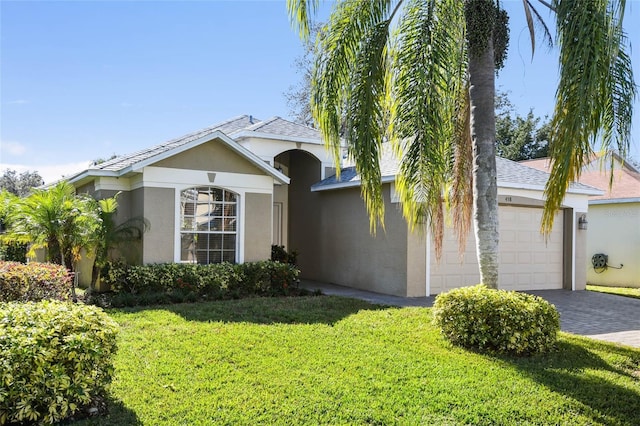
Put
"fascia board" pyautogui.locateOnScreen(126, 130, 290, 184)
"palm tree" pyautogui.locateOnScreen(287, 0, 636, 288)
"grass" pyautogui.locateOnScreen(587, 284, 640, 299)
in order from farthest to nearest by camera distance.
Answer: "grass" pyautogui.locateOnScreen(587, 284, 640, 299) → "fascia board" pyautogui.locateOnScreen(126, 130, 290, 184) → "palm tree" pyautogui.locateOnScreen(287, 0, 636, 288)

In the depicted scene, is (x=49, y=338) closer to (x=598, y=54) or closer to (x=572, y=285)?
(x=598, y=54)

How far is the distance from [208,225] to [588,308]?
1013 cm

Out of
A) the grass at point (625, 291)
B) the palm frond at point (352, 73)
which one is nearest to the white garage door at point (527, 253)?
the grass at point (625, 291)

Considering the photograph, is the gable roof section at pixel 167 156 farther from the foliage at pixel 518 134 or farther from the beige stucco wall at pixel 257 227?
the foliage at pixel 518 134

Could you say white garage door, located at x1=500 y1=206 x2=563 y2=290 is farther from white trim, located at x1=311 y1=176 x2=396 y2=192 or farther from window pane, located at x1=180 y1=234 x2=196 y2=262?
A: window pane, located at x1=180 y1=234 x2=196 y2=262

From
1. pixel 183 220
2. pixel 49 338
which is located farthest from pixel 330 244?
pixel 49 338

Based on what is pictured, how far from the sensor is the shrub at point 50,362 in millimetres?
4309

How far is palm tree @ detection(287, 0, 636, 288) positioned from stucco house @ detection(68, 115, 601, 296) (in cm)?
272

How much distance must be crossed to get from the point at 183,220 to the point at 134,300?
264 cm

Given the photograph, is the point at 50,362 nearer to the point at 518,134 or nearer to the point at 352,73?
the point at 352,73

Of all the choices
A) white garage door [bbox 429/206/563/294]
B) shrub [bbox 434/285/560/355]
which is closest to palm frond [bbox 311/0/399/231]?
shrub [bbox 434/285/560/355]

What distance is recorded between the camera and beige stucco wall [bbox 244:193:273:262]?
13.7 metres

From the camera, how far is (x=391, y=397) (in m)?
5.62

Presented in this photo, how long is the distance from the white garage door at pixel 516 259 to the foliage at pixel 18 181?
43.0 m
